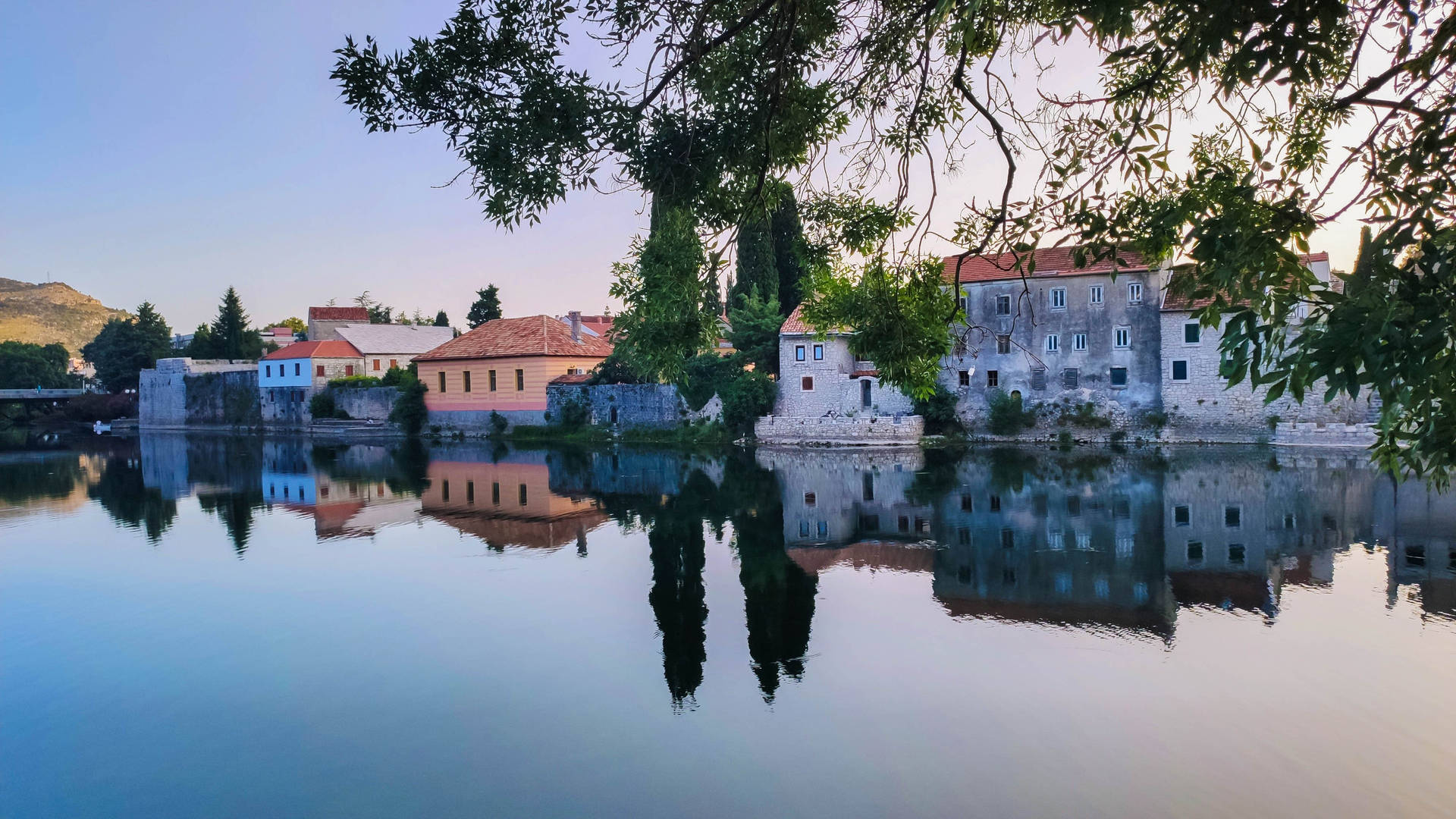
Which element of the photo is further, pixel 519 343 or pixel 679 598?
pixel 519 343

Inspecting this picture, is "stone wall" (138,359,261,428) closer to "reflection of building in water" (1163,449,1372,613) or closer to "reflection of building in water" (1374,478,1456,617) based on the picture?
"reflection of building in water" (1163,449,1372,613)

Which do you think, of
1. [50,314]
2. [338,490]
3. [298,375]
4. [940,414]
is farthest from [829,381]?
[50,314]

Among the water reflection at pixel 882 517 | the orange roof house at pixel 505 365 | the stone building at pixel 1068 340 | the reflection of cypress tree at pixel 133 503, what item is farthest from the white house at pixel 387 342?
the stone building at pixel 1068 340

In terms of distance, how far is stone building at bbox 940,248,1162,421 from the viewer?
27.8 meters

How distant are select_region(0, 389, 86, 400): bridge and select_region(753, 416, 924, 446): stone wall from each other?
4868 cm

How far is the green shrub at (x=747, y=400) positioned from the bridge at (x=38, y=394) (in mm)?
46998

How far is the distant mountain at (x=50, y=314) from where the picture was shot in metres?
175

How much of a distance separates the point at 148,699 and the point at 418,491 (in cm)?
1385

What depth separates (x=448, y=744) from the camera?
6.85 meters

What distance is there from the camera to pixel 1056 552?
42.1ft

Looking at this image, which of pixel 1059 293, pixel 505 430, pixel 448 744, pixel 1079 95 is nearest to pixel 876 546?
pixel 448 744

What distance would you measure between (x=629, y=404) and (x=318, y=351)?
60.4ft

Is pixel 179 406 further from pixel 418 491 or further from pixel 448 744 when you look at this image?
pixel 448 744

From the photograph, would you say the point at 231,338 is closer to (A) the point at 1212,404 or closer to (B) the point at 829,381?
(B) the point at 829,381
